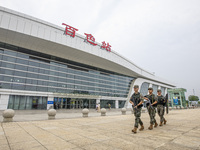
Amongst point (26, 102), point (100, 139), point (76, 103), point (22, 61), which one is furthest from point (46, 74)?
point (100, 139)

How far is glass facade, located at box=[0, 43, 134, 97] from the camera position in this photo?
2302cm

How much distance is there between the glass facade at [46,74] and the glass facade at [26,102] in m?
1.74

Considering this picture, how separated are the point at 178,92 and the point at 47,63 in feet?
117

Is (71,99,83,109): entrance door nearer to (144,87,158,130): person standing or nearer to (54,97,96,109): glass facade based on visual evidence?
(54,97,96,109): glass facade

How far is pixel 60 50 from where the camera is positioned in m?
28.6

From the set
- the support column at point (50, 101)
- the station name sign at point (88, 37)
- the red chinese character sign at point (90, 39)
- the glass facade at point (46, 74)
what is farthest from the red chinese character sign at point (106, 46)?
the support column at point (50, 101)

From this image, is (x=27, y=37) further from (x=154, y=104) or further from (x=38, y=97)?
(x=154, y=104)

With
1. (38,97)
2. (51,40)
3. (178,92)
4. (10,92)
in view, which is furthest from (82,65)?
(178,92)

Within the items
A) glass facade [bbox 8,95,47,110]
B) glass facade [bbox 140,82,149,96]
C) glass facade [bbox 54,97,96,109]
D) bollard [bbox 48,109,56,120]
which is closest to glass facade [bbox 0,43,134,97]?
glass facade [bbox 8,95,47,110]

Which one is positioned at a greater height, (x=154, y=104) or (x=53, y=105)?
(x=154, y=104)

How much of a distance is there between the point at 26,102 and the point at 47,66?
889cm

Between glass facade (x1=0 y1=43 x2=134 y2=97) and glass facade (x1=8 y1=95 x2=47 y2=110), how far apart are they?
1.74 metres

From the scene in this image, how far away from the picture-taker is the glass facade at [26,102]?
875 inches

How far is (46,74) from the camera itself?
26.9 m
